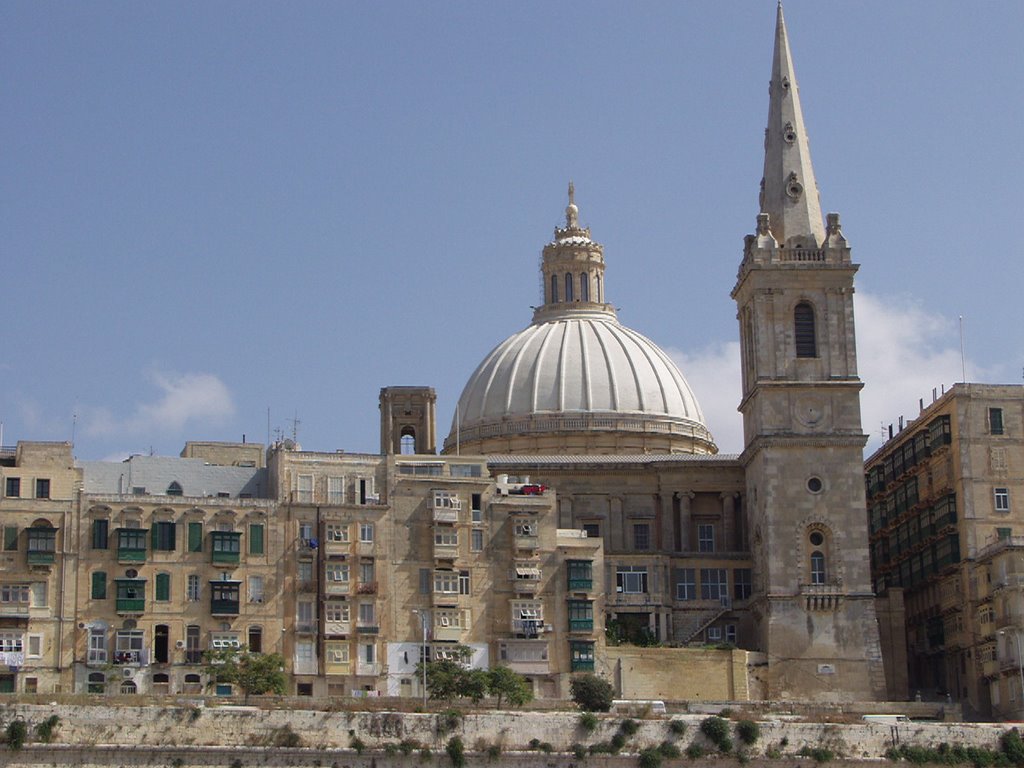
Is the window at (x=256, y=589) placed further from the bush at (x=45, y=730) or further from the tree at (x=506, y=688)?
the bush at (x=45, y=730)

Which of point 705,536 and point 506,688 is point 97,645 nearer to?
point 506,688

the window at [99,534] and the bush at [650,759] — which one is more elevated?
the window at [99,534]

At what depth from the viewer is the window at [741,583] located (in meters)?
112

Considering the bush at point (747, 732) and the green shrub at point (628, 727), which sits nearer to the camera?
the green shrub at point (628, 727)

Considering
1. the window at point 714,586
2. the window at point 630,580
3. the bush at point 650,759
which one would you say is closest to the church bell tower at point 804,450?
the window at point 714,586

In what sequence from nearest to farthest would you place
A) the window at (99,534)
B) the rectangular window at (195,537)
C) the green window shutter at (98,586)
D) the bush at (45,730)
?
the bush at (45,730), the green window shutter at (98,586), the window at (99,534), the rectangular window at (195,537)

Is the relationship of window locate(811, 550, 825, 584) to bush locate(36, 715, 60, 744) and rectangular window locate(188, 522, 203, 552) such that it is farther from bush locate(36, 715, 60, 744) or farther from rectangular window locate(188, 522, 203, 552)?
bush locate(36, 715, 60, 744)

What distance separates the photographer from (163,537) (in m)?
100

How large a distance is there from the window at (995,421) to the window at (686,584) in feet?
48.1

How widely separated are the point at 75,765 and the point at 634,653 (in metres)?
26.8

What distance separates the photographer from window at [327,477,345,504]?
4090 inches

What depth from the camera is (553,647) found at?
103562 millimetres

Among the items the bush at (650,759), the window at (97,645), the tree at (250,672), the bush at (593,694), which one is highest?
the window at (97,645)

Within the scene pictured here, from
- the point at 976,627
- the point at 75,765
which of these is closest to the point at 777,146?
the point at 976,627
